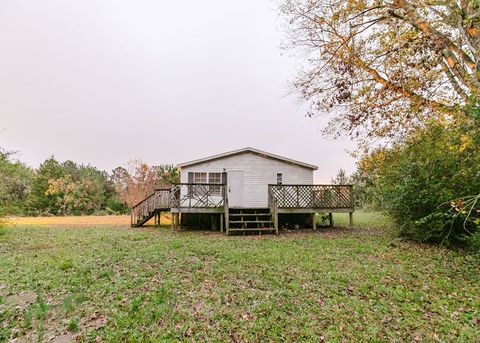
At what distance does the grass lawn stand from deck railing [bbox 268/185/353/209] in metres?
A: 4.97

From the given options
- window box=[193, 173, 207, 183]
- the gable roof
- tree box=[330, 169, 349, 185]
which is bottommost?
window box=[193, 173, 207, 183]

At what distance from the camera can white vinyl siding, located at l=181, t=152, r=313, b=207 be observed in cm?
1498

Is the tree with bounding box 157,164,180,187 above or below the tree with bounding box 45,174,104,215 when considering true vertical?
above

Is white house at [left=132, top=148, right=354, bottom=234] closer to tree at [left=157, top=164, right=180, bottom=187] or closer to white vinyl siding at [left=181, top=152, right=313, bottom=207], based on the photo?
white vinyl siding at [left=181, top=152, right=313, bottom=207]

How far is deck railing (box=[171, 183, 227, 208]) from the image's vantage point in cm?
1349

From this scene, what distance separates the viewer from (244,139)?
27.5 metres

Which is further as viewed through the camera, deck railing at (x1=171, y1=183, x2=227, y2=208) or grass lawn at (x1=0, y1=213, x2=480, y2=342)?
deck railing at (x1=171, y1=183, x2=227, y2=208)

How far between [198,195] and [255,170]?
11.2 feet

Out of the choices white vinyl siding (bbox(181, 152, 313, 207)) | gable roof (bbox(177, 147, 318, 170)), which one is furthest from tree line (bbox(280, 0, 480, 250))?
white vinyl siding (bbox(181, 152, 313, 207))

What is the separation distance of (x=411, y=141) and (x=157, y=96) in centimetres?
1769

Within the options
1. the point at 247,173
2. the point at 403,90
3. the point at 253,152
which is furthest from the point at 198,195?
the point at 403,90

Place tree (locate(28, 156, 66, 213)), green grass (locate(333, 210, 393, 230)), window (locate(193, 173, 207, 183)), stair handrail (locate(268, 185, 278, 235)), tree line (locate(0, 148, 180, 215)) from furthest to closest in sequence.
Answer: tree (locate(28, 156, 66, 213)) < tree line (locate(0, 148, 180, 215)) < window (locate(193, 173, 207, 183)) < green grass (locate(333, 210, 393, 230)) < stair handrail (locate(268, 185, 278, 235))

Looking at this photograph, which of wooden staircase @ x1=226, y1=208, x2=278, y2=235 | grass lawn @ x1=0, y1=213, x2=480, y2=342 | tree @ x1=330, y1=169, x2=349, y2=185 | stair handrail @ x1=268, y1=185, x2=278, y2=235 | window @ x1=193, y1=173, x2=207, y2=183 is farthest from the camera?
tree @ x1=330, y1=169, x2=349, y2=185

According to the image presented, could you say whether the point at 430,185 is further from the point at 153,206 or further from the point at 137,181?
the point at 137,181
